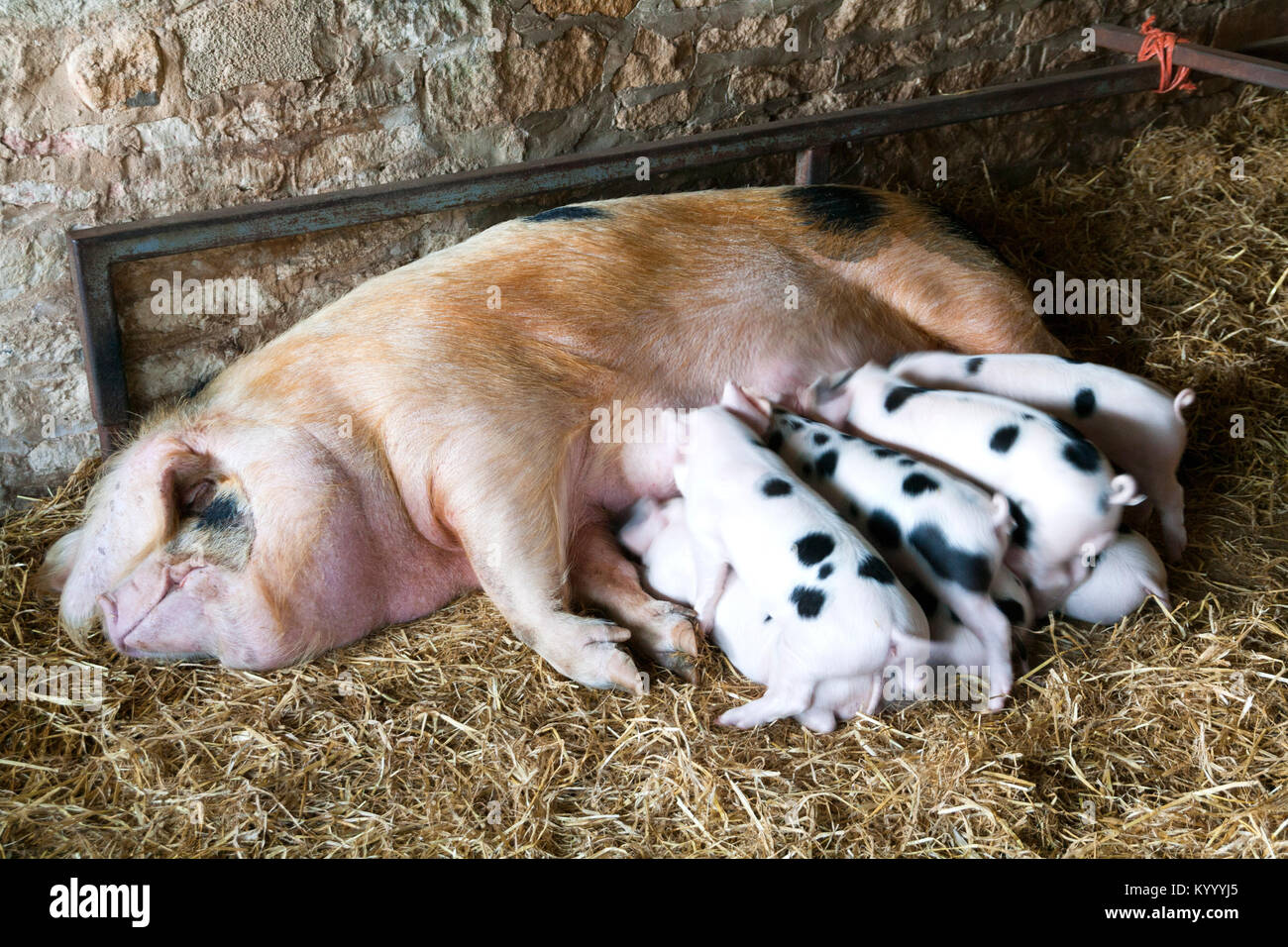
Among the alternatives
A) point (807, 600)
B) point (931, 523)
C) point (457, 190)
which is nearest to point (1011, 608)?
point (931, 523)

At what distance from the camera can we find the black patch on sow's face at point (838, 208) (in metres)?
3.64

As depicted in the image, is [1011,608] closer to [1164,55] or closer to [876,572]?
[876,572]

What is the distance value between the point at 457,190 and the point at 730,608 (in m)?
1.59

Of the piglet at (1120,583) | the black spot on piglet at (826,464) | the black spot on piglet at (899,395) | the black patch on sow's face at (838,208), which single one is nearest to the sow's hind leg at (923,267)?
the black patch on sow's face at (838,208)

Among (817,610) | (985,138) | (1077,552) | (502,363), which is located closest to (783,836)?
(817,610)

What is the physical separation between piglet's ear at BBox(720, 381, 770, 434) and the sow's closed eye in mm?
1283

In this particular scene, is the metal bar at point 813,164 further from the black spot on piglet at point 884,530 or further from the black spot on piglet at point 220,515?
the black spot on piglet at point 220,515

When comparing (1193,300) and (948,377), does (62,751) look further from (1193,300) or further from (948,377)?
(1193,300)

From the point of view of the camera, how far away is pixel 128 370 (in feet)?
11.6

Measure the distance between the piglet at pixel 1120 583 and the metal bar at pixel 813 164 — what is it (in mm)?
1732

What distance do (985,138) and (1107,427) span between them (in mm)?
2059

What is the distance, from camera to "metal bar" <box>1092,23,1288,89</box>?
399 centimetres

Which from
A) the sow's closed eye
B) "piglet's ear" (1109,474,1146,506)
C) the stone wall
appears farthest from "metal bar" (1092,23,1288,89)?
the sow's closed eye

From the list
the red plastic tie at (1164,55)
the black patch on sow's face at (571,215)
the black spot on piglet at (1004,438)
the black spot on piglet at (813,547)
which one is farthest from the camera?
the red plastic tie at (1164,55)
